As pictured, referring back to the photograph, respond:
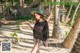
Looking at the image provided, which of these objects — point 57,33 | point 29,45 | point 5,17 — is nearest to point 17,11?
point 5,17

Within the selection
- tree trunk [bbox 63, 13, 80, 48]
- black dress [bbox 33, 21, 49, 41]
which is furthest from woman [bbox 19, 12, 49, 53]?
tree trunk [bbox 63, 13, 80, 48]

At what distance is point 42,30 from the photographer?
6969mm

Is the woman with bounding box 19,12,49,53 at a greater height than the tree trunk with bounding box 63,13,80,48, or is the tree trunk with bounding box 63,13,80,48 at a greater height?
the woman with bounding box 19,12,49,53

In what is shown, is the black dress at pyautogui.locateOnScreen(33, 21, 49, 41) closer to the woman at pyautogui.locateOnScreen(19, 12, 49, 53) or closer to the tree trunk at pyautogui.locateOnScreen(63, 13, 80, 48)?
the woman at pyautogui.locateOnScreen(19, 12, 49, 53)

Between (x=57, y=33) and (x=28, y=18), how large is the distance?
11124mm

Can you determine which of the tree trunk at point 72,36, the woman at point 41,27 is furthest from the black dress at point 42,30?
the tree trunk at point 72,36

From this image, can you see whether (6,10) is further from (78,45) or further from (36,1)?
(78,45)

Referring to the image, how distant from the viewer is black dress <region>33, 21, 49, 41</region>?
22.5 ft

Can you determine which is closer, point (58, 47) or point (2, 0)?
point (58, 47)

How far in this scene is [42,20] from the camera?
6875 mm

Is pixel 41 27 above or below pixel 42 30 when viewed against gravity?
above

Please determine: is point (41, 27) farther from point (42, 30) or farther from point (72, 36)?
point (72, 36)

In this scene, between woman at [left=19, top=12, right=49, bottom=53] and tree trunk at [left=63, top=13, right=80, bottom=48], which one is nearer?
woman at [left=19, top=12, right=49, bottom=53]

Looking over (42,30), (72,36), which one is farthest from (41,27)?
(72,36)
